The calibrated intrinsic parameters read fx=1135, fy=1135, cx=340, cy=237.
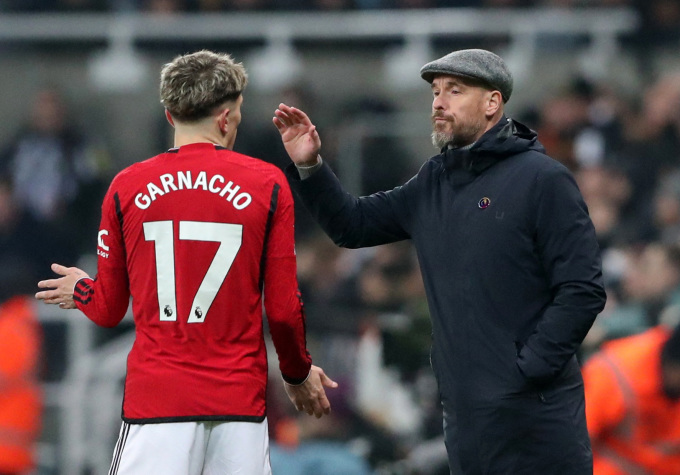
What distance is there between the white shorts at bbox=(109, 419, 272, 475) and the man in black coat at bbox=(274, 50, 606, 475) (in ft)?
2.18

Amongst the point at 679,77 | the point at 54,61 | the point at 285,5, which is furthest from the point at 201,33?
the point at 679,77

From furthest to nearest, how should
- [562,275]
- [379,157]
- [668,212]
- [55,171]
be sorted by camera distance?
[55,171]
[379,157]
[668,212]
[562,275]

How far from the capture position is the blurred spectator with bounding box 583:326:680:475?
4906 millimetres

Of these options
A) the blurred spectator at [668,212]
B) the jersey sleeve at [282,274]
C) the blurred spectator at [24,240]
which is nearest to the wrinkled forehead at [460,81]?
the jersey sleeve at [282,274]

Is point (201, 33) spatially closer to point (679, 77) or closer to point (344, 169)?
point (344, 169)

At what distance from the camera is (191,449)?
3.31 meters

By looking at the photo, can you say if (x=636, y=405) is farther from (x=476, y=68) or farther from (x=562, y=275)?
(x=476, y=68)

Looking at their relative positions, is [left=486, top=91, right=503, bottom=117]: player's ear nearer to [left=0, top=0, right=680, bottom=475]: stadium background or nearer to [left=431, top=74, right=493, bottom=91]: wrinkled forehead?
[left=431, top=74, right=493, bottom=91]: wrinkled forehead

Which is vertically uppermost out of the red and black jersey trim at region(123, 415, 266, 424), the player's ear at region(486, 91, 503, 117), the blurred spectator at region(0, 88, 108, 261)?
the player's ear at region(486, 91, 503, 117)

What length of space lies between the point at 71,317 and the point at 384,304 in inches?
84.2

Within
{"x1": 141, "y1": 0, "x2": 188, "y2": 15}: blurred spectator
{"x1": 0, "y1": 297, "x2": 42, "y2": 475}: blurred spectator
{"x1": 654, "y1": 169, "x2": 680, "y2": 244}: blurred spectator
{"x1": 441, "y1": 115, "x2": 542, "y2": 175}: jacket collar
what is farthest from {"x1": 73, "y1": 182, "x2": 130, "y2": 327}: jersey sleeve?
{"x1": 141, "y1": 0, "x2": 188, "y2": 15}: blurred spectator

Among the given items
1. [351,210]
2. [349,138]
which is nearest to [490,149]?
[351,210]

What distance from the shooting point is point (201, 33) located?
9.31 m

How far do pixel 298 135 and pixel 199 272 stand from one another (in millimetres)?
721
